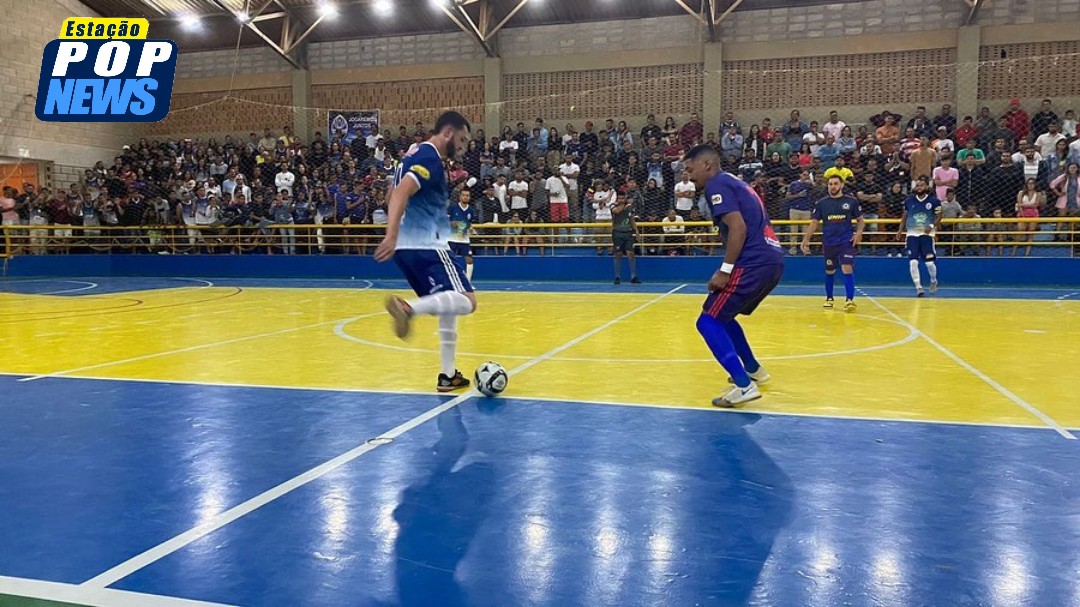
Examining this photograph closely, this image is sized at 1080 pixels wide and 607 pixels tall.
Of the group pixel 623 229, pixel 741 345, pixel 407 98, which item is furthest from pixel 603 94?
pixel 741 345

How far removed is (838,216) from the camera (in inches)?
485

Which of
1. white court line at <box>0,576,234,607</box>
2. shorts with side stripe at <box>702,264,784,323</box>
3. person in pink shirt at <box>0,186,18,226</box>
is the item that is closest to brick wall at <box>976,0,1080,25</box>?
Answer: shorts with side stripe at <box>702,264,784,323</box>

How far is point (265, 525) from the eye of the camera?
Answer: 3.33m

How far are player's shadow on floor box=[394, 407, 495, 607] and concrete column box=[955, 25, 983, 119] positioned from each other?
22.5 meters

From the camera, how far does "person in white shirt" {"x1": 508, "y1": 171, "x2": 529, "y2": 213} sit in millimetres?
20969

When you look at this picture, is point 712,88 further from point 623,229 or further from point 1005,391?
point 1005,391

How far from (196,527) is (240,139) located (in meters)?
28.4

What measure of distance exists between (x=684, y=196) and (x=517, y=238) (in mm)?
4381

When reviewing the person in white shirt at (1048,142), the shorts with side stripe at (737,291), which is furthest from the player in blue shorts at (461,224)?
the person in white shirt at (1048,142)

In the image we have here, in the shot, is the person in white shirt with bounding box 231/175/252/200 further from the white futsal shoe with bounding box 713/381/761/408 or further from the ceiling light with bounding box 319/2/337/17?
the white futsal shoe with bounding box 713/381/761/408

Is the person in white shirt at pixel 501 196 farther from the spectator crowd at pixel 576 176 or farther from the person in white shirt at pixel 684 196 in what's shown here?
the person in white shirt at pixel 684 196

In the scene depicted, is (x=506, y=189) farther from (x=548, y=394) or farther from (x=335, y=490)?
(x=335, y=490)

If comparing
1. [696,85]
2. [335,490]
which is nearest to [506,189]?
[696,85]

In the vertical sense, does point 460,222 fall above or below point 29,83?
below
